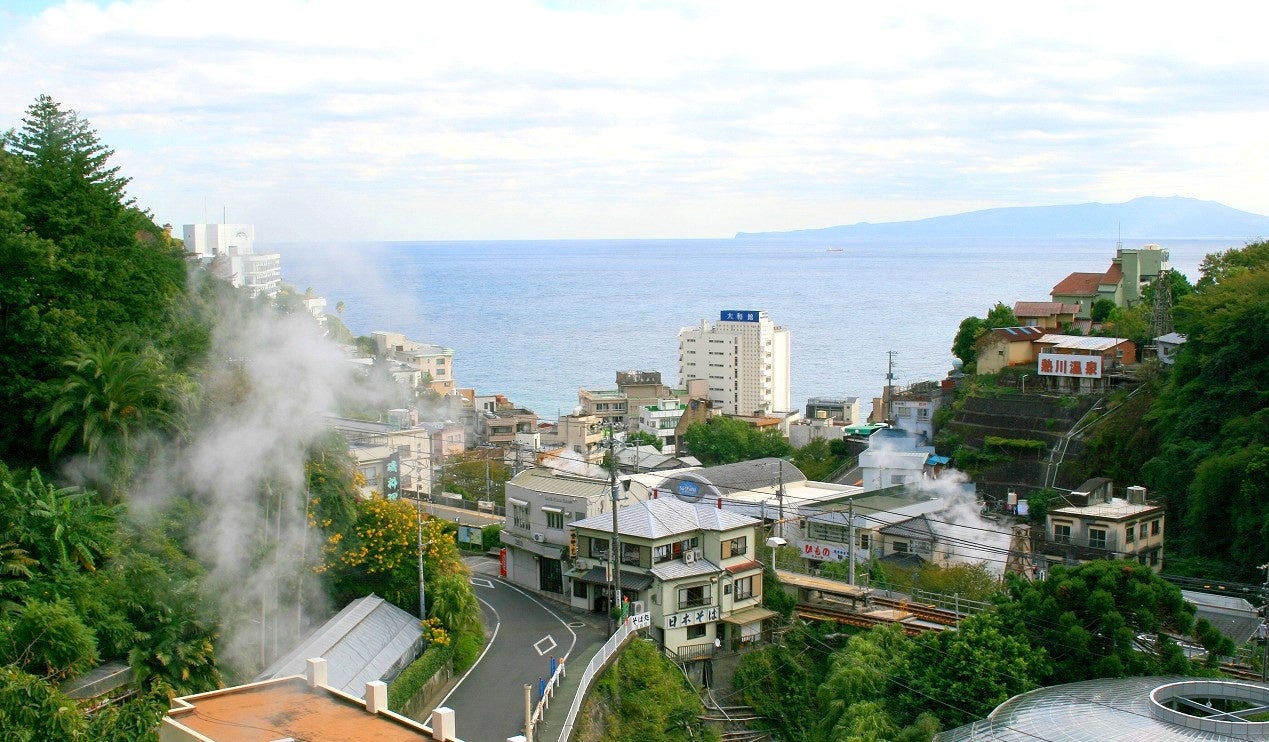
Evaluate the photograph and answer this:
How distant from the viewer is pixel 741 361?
249 feet

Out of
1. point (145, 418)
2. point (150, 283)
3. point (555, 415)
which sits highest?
point (150, 283)

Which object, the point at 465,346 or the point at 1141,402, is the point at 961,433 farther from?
the point at 465,346

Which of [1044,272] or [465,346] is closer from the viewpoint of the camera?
[465,346]

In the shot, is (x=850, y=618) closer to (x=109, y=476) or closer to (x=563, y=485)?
(x=563, y=485)

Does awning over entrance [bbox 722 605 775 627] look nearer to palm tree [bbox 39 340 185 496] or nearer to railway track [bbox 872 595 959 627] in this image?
railway track [bbox 872 595 959 627]

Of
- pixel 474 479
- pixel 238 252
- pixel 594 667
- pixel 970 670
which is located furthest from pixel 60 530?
pixel 238 252

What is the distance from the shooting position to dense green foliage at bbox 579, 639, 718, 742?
18562 millimetres

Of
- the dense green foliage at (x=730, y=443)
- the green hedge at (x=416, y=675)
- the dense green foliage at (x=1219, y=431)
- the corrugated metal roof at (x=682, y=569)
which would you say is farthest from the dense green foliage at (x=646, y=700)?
the dense green foliage at (x=730, y=443)

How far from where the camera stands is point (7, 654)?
13.7 m

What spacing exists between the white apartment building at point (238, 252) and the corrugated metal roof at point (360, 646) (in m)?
56.9

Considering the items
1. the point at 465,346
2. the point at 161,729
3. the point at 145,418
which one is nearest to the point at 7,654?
the point at 161,729

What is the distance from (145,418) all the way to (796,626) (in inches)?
466

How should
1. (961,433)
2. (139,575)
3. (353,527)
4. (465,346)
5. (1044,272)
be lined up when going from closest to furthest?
(139,575), (353,527), (961,433), (465,346), (1044,272)

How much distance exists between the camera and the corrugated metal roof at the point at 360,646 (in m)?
16.7
